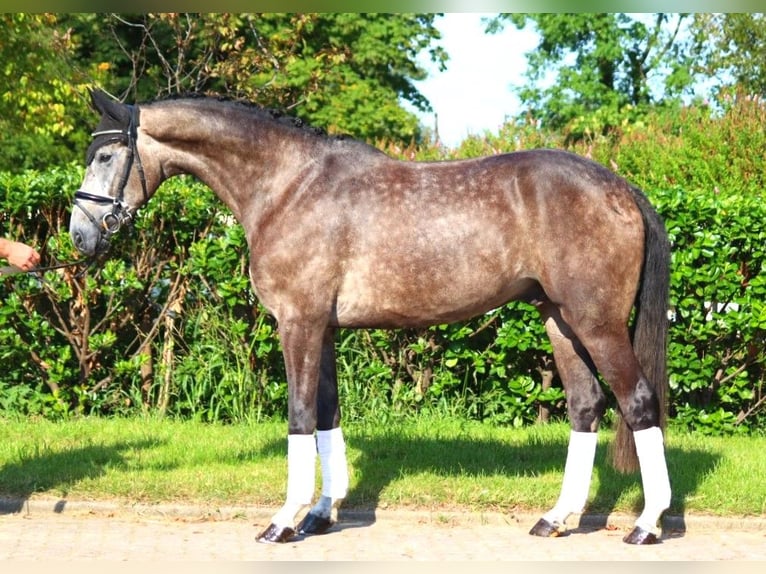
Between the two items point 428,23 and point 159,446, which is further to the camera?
point 428,23

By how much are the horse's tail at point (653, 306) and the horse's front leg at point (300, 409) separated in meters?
1.76

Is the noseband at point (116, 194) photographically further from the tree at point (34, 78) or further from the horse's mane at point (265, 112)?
the tree at point (34, 78)

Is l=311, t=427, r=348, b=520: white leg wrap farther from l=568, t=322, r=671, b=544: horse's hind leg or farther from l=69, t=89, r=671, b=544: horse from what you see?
l=568, t=322, r=671, b=544: horse's hind leg

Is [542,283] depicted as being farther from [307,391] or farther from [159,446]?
[159,446]

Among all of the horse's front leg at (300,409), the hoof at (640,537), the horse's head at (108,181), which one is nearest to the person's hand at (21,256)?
the horse's head at (108,181)

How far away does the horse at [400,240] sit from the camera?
6.04 meters

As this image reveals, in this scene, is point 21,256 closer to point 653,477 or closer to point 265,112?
point 265,112

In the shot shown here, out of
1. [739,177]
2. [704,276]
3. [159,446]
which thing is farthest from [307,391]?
[739,177]

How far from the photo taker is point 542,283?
611 centimetres

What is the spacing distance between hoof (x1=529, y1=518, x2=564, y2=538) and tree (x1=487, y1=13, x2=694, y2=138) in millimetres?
27254

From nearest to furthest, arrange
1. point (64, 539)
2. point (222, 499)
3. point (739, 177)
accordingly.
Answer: point (64, 539), point (222, 499), point (739, 177)

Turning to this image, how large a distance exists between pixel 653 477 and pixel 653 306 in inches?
36.7

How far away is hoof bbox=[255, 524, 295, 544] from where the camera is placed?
5.99 meters

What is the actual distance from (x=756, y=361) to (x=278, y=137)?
15.0ft
